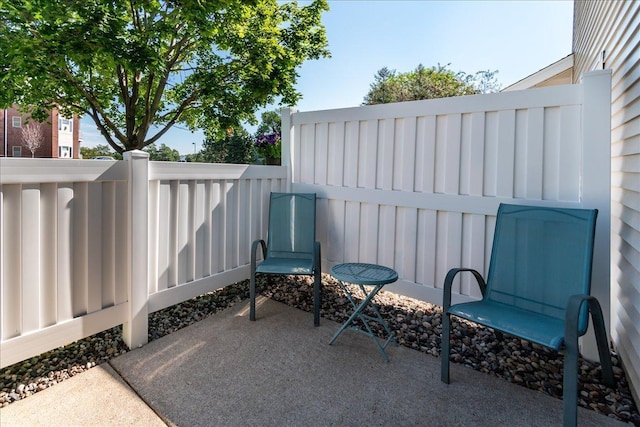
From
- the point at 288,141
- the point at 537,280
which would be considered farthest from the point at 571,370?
the point at 288,141

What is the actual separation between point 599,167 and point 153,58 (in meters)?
6.93

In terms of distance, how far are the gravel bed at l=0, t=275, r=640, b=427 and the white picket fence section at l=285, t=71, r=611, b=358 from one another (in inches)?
12.2

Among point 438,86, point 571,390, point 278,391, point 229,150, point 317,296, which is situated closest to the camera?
point 571,390

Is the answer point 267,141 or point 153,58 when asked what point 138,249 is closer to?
point 267,141

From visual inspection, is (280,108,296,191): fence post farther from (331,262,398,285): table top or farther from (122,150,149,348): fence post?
(122,150,149,348): fence post

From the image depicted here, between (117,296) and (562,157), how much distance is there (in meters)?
3.26

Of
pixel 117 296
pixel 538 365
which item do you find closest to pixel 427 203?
pixel 538 365

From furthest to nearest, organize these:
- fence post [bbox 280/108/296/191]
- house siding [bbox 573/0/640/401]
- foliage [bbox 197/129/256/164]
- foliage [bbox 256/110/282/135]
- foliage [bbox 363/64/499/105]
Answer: foliage [bbox 197/129/256/164] < foliage [bbox 363/64/499/105] < foliage [bbox 256/110/282/135] < fence post [bbox 280/108/296/191] < house siding [bbox 573/0/640/401]

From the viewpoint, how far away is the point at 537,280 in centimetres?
204

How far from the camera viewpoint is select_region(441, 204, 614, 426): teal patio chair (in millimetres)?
1724

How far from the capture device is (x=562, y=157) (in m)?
2.25

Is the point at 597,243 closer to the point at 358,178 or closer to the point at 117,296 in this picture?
the point at 358,178

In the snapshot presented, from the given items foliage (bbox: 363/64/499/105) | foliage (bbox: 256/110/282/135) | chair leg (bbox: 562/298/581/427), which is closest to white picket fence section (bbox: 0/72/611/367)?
chair leg (bbox: 562/298/581/427)

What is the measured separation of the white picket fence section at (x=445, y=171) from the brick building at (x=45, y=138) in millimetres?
20901
